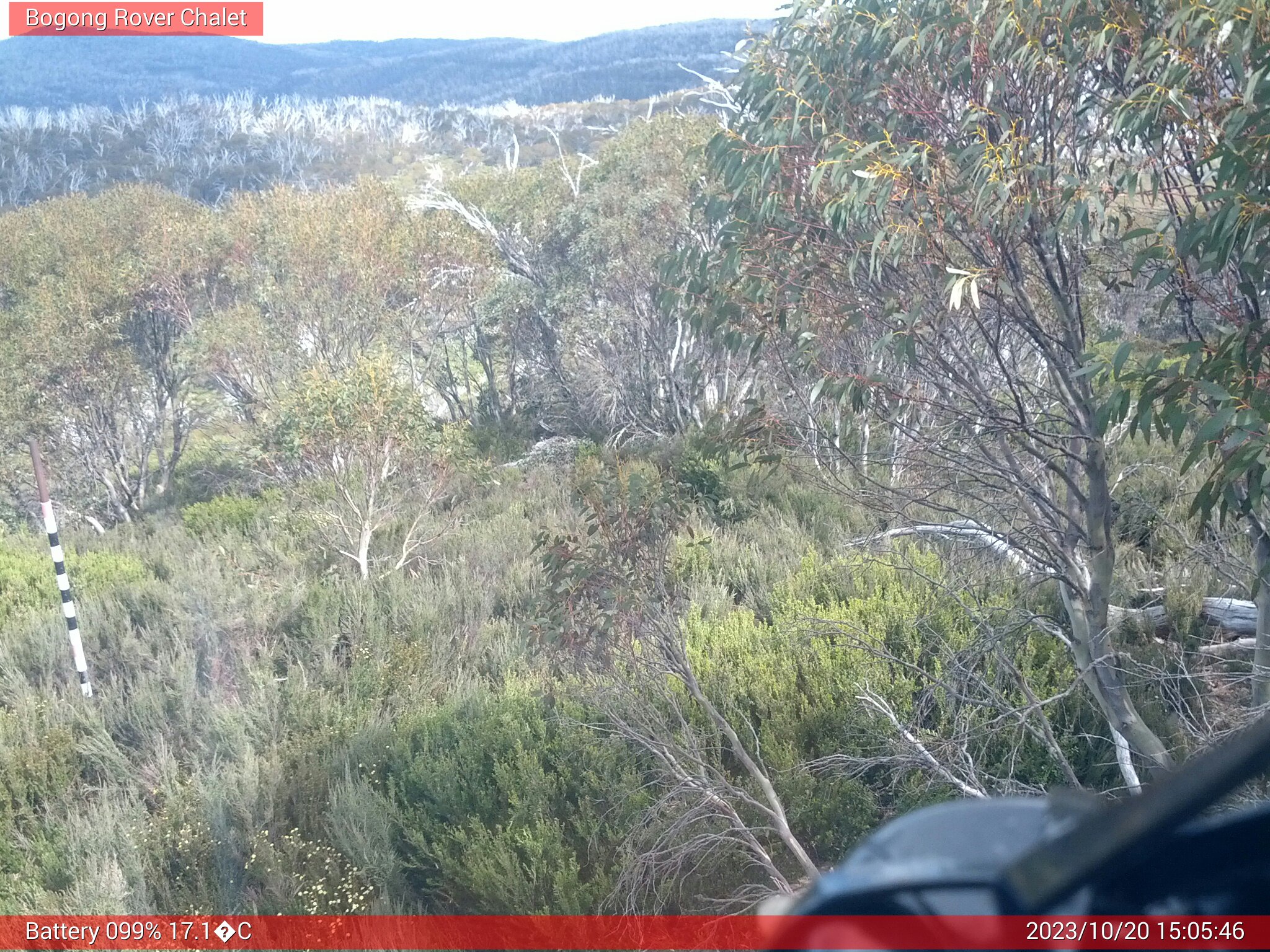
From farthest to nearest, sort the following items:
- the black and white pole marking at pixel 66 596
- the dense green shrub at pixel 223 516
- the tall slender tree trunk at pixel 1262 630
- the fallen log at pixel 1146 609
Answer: the dense green shrub at pixel 223 516, the black and white pole marking at pixel 66 596, the fallen log at pixel 1146 609, the tall slender tree trunk at pixel 1262 630

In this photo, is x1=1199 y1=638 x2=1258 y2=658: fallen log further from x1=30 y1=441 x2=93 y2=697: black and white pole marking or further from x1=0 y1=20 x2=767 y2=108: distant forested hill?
x1=0 y1=20 x2=767 y2=108: distant forested hill

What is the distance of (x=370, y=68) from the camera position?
5119 cm

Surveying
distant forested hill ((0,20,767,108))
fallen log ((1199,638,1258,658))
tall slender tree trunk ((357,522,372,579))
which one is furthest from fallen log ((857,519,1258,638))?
distant forested hill ((0,20,767,108))

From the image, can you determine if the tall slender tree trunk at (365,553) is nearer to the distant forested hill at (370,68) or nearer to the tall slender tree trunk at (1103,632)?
the tall slender tree trunk at (1103,632)

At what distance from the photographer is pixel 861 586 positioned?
6.22m

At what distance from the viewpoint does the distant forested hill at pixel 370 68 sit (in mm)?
40719

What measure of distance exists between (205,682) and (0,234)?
540 inches

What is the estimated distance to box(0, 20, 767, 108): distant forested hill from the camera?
1603 inches

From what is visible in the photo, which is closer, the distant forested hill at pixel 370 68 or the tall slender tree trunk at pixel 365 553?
the tall slender tree trunk at pixel 365 553

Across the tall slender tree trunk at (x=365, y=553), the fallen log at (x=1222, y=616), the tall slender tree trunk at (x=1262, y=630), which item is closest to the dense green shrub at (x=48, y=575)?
the tall slender tree trunk at (x=365, y=553)

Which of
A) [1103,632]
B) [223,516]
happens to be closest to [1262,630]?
[1103,632]

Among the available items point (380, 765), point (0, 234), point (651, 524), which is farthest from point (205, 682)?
point (0, 234)

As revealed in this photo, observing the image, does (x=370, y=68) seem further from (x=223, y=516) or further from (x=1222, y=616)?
(x=1222, y=616)

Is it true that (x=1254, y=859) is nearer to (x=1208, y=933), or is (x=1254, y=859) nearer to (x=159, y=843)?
(x=1208, y=933)
